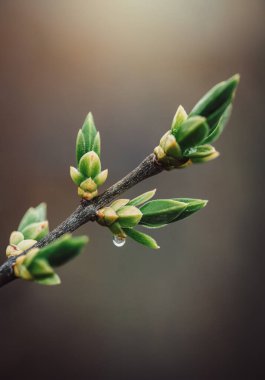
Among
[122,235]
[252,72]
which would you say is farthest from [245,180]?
[122,235]

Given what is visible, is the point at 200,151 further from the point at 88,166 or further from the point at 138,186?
the point at 138,186

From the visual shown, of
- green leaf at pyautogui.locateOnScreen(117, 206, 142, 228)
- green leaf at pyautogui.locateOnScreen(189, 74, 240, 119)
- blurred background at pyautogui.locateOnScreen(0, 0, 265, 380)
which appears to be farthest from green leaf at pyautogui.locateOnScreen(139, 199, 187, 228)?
blurred background at pyautogui.locateOnScreen(0, 0, 265, 380)

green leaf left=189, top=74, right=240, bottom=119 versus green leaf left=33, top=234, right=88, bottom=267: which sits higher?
green leaf left=189, top=74, right=240, bottom=119

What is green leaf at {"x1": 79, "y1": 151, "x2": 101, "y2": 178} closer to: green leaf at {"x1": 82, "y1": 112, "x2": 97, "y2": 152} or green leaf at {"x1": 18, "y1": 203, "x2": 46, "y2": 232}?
green leaf at {"x1": 82, "y1": 112, "x2": 97, "y2": 152}

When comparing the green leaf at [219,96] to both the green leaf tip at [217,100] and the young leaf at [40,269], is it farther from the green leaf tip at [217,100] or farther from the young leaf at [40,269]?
the young leaf at [40,269]

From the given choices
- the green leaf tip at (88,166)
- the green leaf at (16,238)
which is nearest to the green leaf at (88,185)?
the green leaf tip at (88,166)

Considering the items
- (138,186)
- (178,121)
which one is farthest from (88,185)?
(138,186)

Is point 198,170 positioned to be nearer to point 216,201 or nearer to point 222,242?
point 216,201
